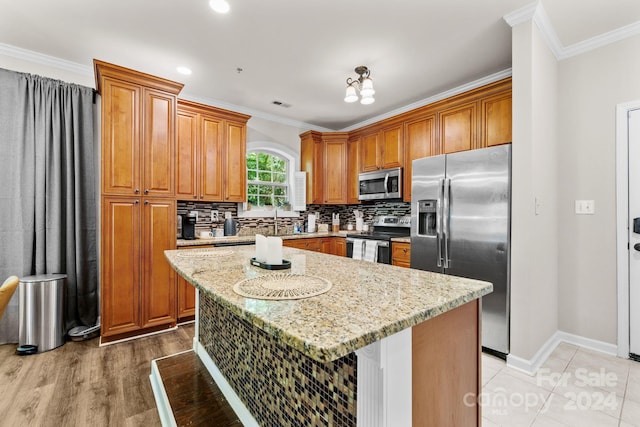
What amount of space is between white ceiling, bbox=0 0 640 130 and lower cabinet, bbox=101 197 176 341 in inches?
53.8

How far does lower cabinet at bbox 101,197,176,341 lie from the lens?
2627 mm

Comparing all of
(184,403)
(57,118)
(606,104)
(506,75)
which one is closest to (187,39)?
(57,118)

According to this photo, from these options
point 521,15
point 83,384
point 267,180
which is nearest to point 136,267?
point 83,384

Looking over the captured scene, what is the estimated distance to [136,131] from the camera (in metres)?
2.75

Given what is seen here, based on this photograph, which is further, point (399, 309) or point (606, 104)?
point (606, 104)

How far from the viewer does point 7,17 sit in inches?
88.3

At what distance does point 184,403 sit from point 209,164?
264 centimetres

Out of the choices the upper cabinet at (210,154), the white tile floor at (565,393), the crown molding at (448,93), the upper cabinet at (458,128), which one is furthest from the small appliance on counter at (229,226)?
the white tile floor at (565,393)

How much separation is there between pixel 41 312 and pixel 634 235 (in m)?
4.88

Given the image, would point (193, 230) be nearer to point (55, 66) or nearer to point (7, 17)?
point (55, 66)

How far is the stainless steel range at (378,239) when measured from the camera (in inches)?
141

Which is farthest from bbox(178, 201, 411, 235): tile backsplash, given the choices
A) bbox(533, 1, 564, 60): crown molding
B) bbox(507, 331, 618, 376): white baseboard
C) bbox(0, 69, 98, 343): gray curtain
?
bbox(533, 1, 564, 60): crown molding

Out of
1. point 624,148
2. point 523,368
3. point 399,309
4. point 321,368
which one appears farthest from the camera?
point 624,148

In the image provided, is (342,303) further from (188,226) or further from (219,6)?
(188,226)
